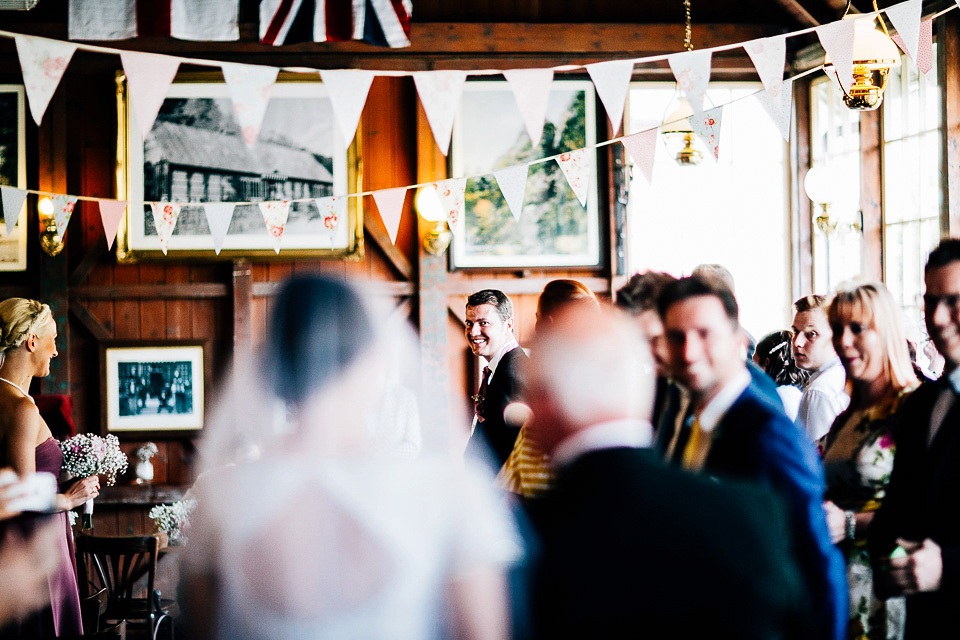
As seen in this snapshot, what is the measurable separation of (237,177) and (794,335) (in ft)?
12.2

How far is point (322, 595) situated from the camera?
4.23 feet

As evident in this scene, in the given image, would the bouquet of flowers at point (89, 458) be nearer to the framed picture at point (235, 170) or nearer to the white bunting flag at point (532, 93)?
the framed picture at point (235, 170)

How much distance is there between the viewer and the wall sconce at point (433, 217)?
229 inches

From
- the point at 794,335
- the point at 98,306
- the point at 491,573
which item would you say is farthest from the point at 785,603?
the point at 98,306

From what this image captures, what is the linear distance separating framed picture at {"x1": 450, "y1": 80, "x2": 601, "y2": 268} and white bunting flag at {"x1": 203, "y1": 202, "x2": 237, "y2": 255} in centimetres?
141

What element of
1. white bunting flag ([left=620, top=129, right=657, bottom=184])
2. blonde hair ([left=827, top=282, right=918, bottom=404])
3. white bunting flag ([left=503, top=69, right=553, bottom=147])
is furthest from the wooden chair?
blonde hair ([left=827, top=282, right=918, bottom=404])

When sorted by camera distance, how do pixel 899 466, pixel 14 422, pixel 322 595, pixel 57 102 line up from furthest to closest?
1. pixel 57 102
2. pixel 14 422
3. pixel 899 466
4. pixel 322 595

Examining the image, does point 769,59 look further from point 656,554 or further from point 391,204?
point 656,554

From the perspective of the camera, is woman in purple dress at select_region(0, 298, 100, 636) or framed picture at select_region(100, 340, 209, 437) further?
framed picture at select_region(100, 340, 209, 437)

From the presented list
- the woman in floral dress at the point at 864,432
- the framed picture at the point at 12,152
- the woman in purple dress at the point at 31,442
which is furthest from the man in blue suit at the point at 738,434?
the framed picture at the point at 12,152

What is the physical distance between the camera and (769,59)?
166 inches

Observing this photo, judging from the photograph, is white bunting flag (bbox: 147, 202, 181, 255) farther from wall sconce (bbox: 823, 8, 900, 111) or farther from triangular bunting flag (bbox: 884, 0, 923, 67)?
triangular bunting flag (bbox: 884, 0, 923, 67)

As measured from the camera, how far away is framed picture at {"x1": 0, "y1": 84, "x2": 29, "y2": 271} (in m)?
5.91

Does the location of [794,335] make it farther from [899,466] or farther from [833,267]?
[833,267]
